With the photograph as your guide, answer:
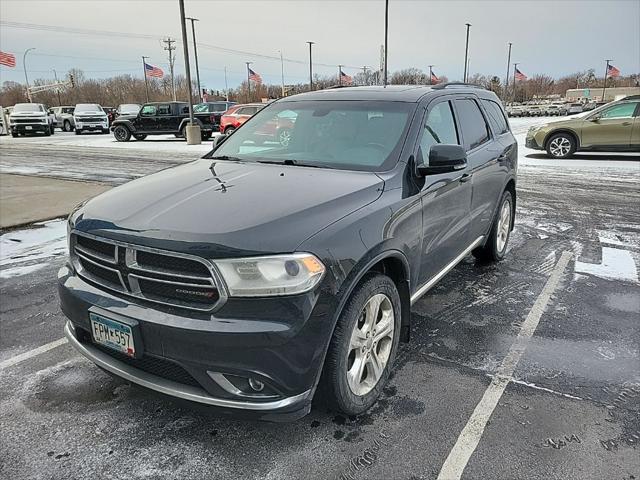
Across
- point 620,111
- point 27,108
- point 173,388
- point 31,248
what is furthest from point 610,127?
point 27,108

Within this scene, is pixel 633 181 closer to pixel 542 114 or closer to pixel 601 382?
pixel 601 382

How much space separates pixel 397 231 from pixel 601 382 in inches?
64.9

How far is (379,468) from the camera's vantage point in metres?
2.36

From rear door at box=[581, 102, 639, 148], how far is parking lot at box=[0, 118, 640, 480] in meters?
10.3

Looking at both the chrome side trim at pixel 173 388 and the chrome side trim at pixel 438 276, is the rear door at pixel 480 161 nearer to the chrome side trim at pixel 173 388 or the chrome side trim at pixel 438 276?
the chrome side trim at pixel 438 276

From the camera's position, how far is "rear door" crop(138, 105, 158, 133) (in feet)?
80.2

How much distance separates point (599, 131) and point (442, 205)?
41.4 feet

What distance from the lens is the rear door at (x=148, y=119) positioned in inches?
963

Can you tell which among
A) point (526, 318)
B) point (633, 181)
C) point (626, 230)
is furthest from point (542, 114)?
point (526, 318)

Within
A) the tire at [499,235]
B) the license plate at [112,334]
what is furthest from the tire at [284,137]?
the tire at [499,235]

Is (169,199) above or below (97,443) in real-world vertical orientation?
above

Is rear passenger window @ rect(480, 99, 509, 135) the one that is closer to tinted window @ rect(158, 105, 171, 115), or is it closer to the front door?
the front door

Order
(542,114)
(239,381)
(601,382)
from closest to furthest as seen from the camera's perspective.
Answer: (239,381), (601,382), (542,114)

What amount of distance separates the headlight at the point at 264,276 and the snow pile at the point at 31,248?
13.3 feet
